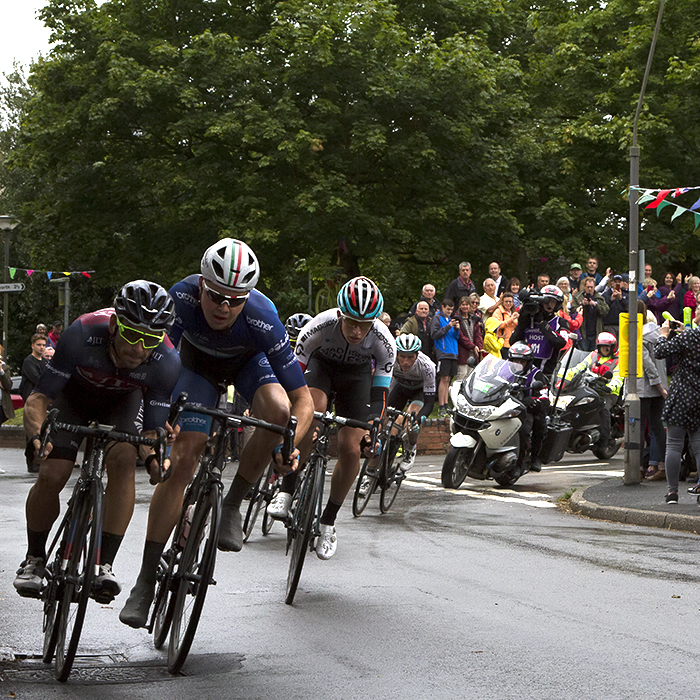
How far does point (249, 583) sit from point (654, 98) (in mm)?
28280

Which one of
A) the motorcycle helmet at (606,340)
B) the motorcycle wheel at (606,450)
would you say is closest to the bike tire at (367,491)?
the motorcycle wheel at (606,450)

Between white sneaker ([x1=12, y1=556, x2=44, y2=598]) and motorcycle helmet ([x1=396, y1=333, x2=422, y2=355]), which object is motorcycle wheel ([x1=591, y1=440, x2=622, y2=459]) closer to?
motorcycle helmet ([x1=396, y1=333, x2=422, y2=355])

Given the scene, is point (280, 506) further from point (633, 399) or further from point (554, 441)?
point (554, 441)

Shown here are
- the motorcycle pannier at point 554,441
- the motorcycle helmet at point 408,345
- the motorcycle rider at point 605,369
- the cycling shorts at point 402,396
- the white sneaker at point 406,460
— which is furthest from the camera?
the motorcycle rider at point 605,369

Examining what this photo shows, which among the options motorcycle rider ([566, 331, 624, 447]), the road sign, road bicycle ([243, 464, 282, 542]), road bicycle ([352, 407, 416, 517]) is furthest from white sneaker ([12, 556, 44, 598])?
the road sign

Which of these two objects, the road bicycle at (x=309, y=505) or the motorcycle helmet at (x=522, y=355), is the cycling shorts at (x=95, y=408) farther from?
the motorcycle helmet at (x=522, y=355)

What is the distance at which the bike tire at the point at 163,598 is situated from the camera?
19.7 ft

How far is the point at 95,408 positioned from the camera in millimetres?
6180

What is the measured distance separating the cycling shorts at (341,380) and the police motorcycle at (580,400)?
8825 millimetres

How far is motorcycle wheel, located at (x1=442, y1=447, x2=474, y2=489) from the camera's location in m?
15.1

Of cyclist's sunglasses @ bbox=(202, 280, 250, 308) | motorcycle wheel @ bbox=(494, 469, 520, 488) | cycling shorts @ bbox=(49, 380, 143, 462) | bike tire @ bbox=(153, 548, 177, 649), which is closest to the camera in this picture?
bike tire @ bbox=(153, 548, 177, 649)

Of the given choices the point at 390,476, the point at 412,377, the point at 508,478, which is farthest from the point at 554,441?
the point at 390,476

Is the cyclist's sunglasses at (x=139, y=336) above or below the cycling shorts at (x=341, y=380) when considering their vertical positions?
above

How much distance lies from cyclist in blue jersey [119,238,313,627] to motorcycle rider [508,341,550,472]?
8.97 m
